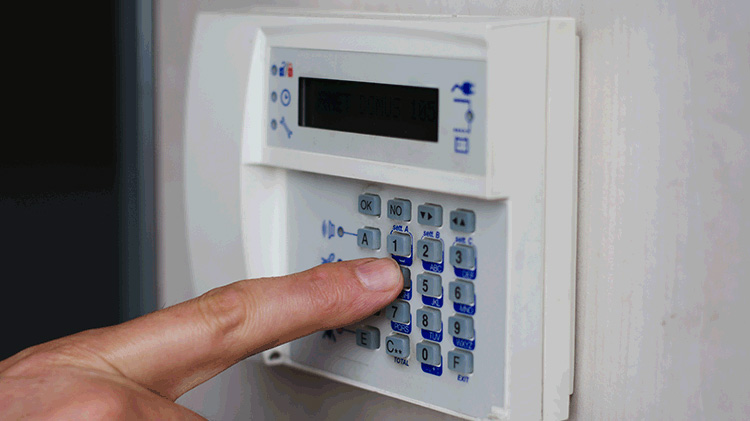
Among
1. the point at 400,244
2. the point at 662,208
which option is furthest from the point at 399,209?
the point at 662,208

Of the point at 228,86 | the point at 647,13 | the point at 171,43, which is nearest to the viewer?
the point at 647,13

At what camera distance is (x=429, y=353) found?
0.42 meters

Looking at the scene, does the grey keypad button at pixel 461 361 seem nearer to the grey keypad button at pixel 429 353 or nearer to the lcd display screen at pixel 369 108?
the grey keypad button at pixel 429 353

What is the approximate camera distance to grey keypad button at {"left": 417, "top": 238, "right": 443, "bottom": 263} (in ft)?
1.35

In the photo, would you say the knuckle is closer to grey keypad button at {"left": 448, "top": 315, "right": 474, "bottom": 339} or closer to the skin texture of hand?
the skin texture of hand

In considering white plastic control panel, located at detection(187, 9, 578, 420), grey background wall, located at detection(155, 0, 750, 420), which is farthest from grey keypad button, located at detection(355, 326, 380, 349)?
grey background wall, located at detection(155, 0, 750, 420)

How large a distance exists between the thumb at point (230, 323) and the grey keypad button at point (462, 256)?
0.11 feet

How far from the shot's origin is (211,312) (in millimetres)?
401

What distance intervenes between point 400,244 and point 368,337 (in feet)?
0.20

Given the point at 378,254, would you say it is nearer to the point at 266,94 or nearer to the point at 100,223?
the point at 266,94

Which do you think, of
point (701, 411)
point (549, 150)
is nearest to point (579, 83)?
point (549, 150)

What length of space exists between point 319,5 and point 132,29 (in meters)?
0.20


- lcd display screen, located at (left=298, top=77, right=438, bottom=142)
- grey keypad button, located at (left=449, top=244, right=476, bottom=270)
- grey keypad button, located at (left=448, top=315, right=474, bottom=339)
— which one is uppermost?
lcd display screen, located at (left=298, top=77, right=438, bottom=142)

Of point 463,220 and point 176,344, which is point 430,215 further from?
point 176,344
